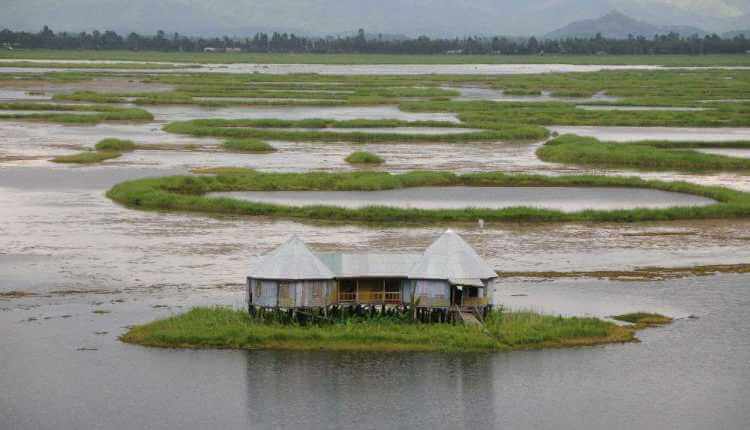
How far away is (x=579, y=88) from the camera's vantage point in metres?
95.9

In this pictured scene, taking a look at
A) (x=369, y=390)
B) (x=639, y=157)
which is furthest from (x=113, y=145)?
(x=369, y=390)

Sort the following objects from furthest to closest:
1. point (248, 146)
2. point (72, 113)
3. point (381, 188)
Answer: point (72, 113)
point (248, 146)
point (381, 188)

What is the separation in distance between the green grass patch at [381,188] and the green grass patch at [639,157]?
6023 millimetres

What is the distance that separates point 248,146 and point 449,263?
101 ft

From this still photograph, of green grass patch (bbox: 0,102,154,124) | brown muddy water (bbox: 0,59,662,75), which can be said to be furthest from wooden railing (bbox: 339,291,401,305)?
brown muddy water (bbox: 0,59,662,75)

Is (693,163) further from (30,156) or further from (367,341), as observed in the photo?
(367,341)

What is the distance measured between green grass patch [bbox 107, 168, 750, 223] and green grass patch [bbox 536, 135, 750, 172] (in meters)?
6.02

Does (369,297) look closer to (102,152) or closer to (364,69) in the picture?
(102,152)

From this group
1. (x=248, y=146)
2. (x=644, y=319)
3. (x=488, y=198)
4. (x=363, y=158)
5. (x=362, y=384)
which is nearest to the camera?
(x=362, y=384)

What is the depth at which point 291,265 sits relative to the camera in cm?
2288

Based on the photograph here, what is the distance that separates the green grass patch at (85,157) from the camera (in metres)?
47.8

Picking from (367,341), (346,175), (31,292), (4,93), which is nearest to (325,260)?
(367,341)

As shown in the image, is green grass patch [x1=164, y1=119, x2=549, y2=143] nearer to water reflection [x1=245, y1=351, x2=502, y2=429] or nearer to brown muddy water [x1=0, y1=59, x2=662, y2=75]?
water reflection [x1=245, y1=351, x2=502, y2=429]

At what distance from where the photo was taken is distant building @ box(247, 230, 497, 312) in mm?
22891
